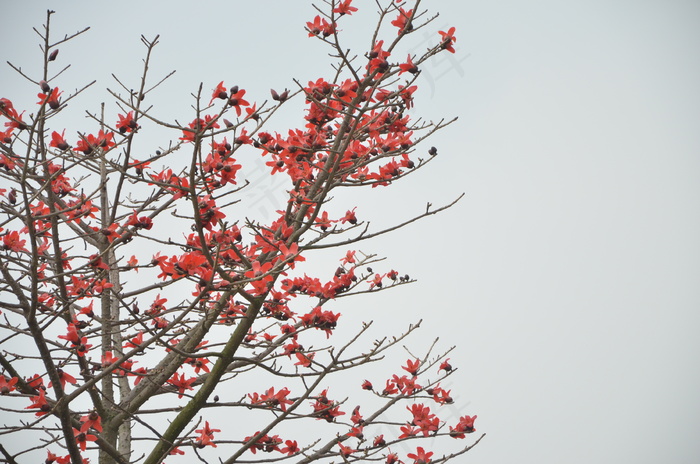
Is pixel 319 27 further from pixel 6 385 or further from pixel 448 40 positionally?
pixel 6 385

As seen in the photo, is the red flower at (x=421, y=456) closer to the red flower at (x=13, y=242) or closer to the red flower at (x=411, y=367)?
the red flower at (x=411, y=367)

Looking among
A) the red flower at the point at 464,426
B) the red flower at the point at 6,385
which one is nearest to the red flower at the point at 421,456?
the red flower at the point at 464,426

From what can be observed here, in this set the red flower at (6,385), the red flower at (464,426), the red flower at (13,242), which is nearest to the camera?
the red flower at (6,385)

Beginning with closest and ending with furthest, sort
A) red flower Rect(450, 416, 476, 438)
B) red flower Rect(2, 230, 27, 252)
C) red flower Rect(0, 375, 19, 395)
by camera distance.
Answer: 1. red flower Rect(0, 375, 19, 395)
2. red flower Rect(2, 230, 27, 252)
3. red flower Rect(450, 416, 476, 438)

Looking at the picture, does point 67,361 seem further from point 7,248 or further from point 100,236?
point 100,236

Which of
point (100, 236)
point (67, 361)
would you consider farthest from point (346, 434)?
point (100, 236)

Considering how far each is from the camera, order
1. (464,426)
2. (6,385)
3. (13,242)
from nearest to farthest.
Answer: (6,385)
(13,242)
(464,426)

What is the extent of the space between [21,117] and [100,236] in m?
1.24

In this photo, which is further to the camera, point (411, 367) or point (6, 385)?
point (411, 367)

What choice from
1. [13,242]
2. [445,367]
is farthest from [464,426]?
[13,242]

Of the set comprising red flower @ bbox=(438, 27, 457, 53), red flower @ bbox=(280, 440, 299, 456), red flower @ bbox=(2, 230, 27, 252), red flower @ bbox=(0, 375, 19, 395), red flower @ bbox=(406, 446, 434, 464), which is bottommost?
red flower @ bbox=(406, 446, 434, 464)

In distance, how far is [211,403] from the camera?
9.50ft

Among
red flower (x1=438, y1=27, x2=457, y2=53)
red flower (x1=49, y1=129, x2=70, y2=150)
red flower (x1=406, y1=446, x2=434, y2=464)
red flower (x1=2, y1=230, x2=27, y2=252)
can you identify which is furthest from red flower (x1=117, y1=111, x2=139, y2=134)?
red flower (x1=406, y1=446, x2=434, y2=464)

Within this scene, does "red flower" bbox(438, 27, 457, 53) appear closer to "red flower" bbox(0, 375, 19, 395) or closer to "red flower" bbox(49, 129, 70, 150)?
"red flower" bbox(49, 129, 70, 150)
